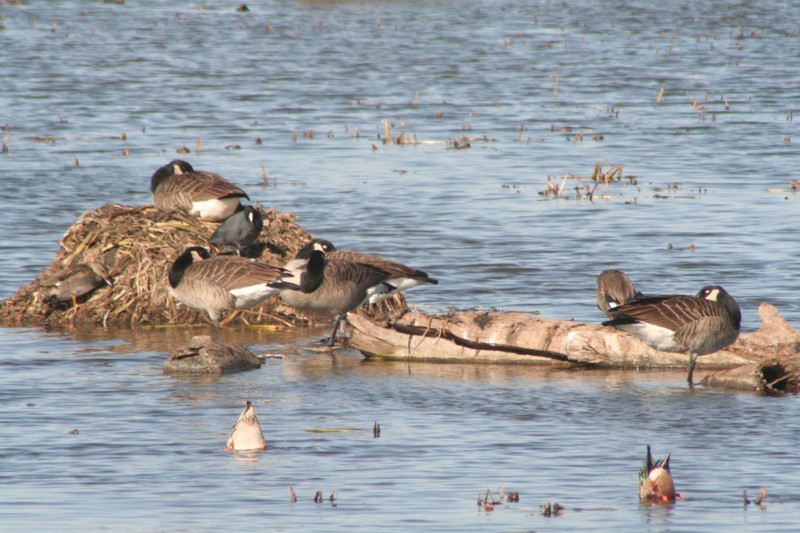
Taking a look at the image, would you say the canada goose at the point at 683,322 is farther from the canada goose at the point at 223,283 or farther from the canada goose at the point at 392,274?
A: the canada goose at the point at 223,283

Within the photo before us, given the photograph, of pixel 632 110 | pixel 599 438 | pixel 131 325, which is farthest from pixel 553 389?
pixel 632 110

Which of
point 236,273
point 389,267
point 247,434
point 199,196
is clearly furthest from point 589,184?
point 247,434

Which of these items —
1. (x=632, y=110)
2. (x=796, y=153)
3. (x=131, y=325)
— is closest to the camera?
(x=131, y=325)

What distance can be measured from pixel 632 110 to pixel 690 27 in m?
23.2

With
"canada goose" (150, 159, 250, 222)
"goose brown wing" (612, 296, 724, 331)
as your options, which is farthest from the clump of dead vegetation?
"goose brown wing" (612, 296, 724, 331)

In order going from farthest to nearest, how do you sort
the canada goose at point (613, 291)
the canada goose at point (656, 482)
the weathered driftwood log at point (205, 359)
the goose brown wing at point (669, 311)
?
the canada goose at point (613, 291) → the weathered driftwood log at point (205, 359) → the goose brown wing at point (669, 311) → the canada goose at point (656, 482)

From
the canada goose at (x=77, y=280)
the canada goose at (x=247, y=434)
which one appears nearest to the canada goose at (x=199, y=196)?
the canada goose at (x=77, y=280)

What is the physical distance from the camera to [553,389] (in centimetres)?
1225

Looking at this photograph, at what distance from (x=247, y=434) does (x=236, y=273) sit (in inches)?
161

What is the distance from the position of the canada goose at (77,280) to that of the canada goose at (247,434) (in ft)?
19.9

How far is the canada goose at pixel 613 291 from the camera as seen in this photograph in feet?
44.6

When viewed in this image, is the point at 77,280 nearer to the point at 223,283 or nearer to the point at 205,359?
the point at 223,283

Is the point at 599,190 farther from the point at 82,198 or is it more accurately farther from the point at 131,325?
the point at 131,325

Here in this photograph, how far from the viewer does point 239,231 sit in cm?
1555
